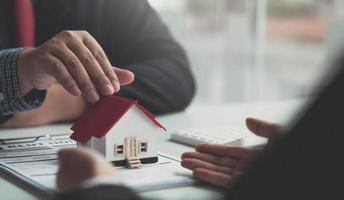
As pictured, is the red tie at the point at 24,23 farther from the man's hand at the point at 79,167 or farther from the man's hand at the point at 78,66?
the man's hand at the point at 79,167

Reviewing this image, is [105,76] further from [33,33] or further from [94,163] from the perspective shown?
[33,33]

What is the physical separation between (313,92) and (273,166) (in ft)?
0.17

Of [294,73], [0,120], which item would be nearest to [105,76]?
[0,120]

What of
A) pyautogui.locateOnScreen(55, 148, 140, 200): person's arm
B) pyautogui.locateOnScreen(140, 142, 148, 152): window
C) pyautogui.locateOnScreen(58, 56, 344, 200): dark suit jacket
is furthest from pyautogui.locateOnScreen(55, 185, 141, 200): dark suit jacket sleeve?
pyautogui.locateOnScreen(140, 142, 148, 152): window

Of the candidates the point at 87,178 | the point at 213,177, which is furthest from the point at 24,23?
the point at 87,178

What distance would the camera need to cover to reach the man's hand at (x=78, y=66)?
34.9 inches

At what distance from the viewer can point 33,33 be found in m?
1.40

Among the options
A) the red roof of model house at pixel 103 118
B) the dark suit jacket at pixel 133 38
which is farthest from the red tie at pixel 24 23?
the red roof of model house at pixel 103 118

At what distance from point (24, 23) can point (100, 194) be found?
3.11 feet

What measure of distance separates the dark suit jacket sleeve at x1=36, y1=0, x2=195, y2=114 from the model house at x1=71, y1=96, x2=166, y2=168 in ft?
1.43

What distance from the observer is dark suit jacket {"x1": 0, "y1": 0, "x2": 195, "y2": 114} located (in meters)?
1.32

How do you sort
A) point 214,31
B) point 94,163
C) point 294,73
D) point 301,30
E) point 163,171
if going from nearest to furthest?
point 94,163
point 163,171
point 214,31
point 294,73
point 301,30

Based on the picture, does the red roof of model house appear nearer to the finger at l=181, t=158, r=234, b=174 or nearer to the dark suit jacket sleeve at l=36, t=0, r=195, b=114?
the finger at l=181, t=158, r=234, b=174

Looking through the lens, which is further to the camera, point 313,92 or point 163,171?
point 163,171
